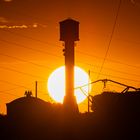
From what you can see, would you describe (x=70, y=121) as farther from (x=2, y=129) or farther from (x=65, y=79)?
(x=2, y=129)

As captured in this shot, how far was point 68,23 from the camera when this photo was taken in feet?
160

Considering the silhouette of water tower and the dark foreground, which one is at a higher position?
the silhouette of water tower

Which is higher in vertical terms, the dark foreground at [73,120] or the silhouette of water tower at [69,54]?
the silhouette of water tower at [69,54]

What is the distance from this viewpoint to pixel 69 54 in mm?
46219

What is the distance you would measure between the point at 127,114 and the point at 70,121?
6.78 m

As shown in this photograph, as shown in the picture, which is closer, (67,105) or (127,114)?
(127,114)

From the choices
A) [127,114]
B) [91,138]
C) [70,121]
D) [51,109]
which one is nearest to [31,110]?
[51,109]

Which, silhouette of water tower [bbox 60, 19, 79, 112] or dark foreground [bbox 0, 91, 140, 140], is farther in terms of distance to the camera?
silhouette of water tower [bbox 60, 19, 79, 112]

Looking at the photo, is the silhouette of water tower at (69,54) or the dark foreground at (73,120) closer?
the dark foreground at (73,120)

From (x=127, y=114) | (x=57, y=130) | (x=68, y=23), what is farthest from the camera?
(x=68, y=23)

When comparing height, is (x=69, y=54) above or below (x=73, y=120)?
above

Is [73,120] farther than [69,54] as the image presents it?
No

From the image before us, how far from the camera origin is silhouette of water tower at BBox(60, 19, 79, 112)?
151 ft

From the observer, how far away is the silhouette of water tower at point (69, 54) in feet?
151
